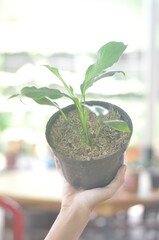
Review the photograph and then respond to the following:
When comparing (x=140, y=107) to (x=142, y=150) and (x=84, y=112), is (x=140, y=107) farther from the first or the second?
(x=84, y=112)

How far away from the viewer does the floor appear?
378 centimetres

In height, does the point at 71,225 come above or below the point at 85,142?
below

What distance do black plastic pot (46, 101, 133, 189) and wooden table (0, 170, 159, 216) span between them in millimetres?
2056

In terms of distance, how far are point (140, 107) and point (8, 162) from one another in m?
1.54

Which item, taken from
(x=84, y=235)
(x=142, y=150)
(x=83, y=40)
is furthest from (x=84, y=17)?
(x=84, y=235)

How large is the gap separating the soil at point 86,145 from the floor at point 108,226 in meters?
2.49

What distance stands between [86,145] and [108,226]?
98.7 inches

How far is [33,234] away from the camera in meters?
3.83

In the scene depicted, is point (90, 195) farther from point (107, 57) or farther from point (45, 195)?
point (45, 195)

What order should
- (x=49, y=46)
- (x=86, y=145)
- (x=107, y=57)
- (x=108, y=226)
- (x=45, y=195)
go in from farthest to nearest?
(x=49, y=46), (x=108, y=226), (x=45, y=195), (x=86, y=145), (x=107, y=57)

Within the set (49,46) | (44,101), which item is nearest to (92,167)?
(44,101)

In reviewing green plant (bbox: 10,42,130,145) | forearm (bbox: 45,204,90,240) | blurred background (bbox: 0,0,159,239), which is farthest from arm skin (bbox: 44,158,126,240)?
blurred background (bbox: 0,0,159,239)

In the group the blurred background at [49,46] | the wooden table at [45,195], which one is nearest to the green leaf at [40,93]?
the wooden table at [45,195]

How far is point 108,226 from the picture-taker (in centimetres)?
345
